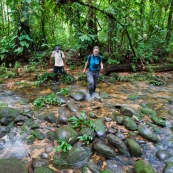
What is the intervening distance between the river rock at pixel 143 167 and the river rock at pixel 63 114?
6.91 ft

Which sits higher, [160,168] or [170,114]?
[170,114]

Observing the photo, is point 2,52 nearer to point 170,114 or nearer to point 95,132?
point 95,132

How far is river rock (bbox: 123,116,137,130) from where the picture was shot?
4594mm

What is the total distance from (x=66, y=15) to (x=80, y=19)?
810 millimetres

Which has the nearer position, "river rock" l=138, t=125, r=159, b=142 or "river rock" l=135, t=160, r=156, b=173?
"river rock" l=135, t=160, r=156, b=173

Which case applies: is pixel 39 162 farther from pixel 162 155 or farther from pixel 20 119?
pixel 162 155

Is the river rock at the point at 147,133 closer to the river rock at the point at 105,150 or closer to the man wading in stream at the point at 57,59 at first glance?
the river rock at the point at 105,150

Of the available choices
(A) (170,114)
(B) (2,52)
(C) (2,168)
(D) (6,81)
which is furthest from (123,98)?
(B) (2,52)

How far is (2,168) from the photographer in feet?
10.1

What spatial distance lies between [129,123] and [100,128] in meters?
0.80

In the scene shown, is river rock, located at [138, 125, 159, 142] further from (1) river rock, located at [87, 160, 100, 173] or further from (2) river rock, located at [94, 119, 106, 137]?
(1) river rock, located at [87, 160, 100, 173]

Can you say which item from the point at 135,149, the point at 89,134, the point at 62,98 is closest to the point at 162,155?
the point at 135,149

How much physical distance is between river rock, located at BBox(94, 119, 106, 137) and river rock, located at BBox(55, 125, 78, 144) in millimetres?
547

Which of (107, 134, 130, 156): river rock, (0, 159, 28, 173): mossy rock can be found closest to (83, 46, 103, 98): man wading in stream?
(107, 134, 130, 156): river rock
